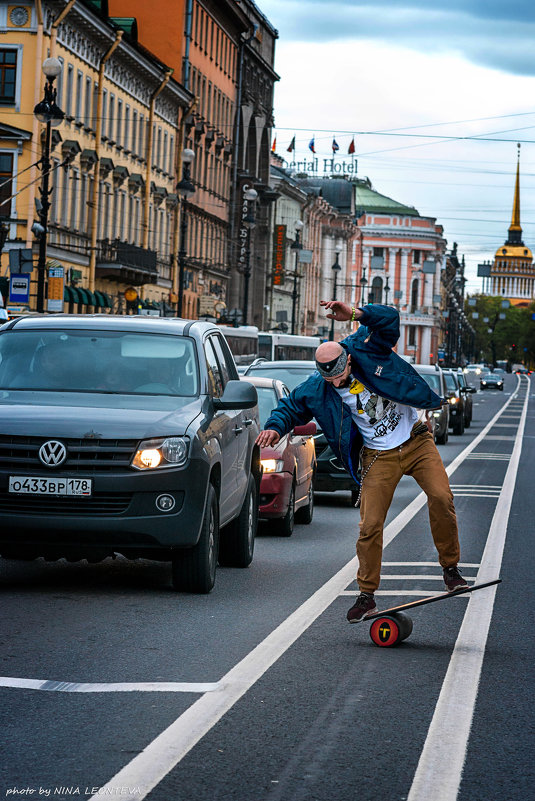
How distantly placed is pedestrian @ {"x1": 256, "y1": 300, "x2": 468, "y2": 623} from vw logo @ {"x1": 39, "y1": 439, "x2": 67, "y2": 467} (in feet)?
5.44

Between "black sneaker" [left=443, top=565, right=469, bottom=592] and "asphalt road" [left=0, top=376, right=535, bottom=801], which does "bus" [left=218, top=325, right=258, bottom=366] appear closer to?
"asphalt road" [left=0, top=376, right=535, bottom=801]

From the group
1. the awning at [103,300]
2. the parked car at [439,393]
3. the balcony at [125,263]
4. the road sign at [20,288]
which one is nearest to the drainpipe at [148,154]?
the balcony at [125,263]

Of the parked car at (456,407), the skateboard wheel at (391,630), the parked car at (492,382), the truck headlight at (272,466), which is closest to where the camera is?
the skateboard wheel at (391,630)

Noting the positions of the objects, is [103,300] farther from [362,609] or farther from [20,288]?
[362,609]

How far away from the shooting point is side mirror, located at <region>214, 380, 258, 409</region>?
10.9 m

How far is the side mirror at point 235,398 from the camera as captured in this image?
10.9 meters

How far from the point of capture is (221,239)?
87.6 m

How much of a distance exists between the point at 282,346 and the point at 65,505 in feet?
191

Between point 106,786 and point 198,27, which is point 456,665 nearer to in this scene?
point 106,786

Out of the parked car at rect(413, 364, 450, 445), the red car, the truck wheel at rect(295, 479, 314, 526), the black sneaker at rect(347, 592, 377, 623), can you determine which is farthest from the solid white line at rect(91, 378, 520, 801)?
the parked car at rect(413, 364, 450, 445)

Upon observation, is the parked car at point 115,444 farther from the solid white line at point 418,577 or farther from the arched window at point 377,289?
the arched window at point 377,289

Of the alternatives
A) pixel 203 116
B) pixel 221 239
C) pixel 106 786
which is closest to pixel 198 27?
pixel 203 116

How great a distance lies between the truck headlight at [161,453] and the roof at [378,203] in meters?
180

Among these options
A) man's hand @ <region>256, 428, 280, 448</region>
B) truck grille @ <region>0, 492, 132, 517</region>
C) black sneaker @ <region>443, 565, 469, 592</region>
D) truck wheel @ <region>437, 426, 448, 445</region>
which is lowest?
truck wheel @ <region>437, 426, 448, 445</region>
